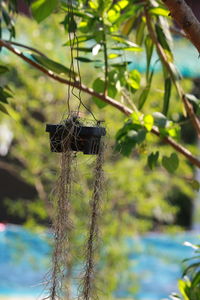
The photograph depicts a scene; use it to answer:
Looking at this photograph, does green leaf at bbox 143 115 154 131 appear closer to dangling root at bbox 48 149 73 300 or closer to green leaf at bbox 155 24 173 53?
green leaf at bbox 155 24 173 53

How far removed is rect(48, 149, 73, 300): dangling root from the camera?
1.26 m

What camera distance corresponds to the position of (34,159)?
481cm

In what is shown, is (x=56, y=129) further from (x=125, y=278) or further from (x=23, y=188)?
(x=23, y=188)

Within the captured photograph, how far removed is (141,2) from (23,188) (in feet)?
23.8

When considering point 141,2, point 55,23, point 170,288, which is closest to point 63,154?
point 141,2

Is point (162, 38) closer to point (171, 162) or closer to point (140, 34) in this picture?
point (140, 34)

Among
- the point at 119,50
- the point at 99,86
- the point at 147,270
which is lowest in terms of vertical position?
the point at 147,270

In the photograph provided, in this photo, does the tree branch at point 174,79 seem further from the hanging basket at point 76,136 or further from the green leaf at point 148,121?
the hanging basket at point 76,136

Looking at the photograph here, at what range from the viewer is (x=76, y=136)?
129cm

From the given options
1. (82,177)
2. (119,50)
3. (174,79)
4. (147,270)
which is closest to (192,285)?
(174,79)

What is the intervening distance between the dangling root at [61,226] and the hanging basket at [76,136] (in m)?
0.02

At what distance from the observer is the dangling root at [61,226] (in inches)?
49.6

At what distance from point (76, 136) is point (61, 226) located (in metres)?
0.19

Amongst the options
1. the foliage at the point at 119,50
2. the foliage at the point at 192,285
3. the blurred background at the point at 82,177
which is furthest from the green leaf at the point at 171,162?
the blurred background at the point at 82,177
